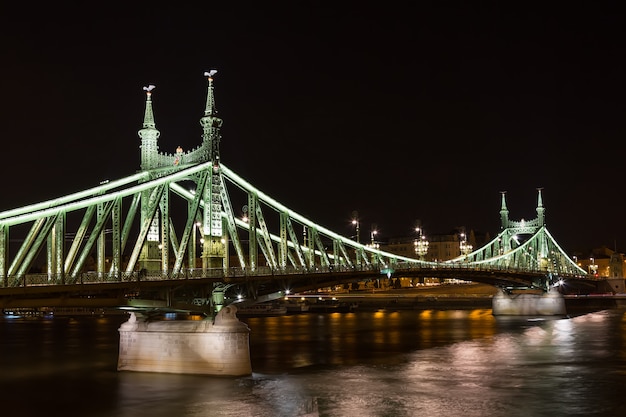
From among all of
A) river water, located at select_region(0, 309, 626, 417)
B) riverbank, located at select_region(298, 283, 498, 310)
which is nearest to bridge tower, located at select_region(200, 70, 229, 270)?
river water, located at select_region(0, 309, 626, 417)

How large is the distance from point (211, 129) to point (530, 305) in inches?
2613

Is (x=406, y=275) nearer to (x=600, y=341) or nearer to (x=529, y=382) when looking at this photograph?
(x=600, y=341)

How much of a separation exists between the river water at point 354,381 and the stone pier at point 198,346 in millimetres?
669

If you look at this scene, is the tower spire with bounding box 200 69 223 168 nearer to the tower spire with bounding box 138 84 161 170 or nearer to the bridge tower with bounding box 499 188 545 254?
the tower spire with bounding box 138 84 161 170

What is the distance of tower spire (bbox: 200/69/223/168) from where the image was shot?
42125 millimetres

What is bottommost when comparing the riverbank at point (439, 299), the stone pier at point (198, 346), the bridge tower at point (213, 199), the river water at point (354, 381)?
the river water at point (354, 381)

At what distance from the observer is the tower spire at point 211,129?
138ft

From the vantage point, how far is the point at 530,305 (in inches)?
3895

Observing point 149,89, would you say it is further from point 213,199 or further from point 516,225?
point 516,225

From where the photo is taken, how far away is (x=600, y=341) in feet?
197

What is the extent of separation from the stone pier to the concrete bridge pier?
219 feet

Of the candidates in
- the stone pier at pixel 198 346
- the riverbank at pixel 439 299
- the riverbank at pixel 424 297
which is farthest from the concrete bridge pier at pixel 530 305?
the stone pier at pixel 198 346

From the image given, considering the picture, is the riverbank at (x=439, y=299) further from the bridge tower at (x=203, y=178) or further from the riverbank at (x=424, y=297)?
the bridge tower at (x=203, y=178)

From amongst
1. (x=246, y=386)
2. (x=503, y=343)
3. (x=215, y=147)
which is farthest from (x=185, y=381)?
(x=503, y=343)
